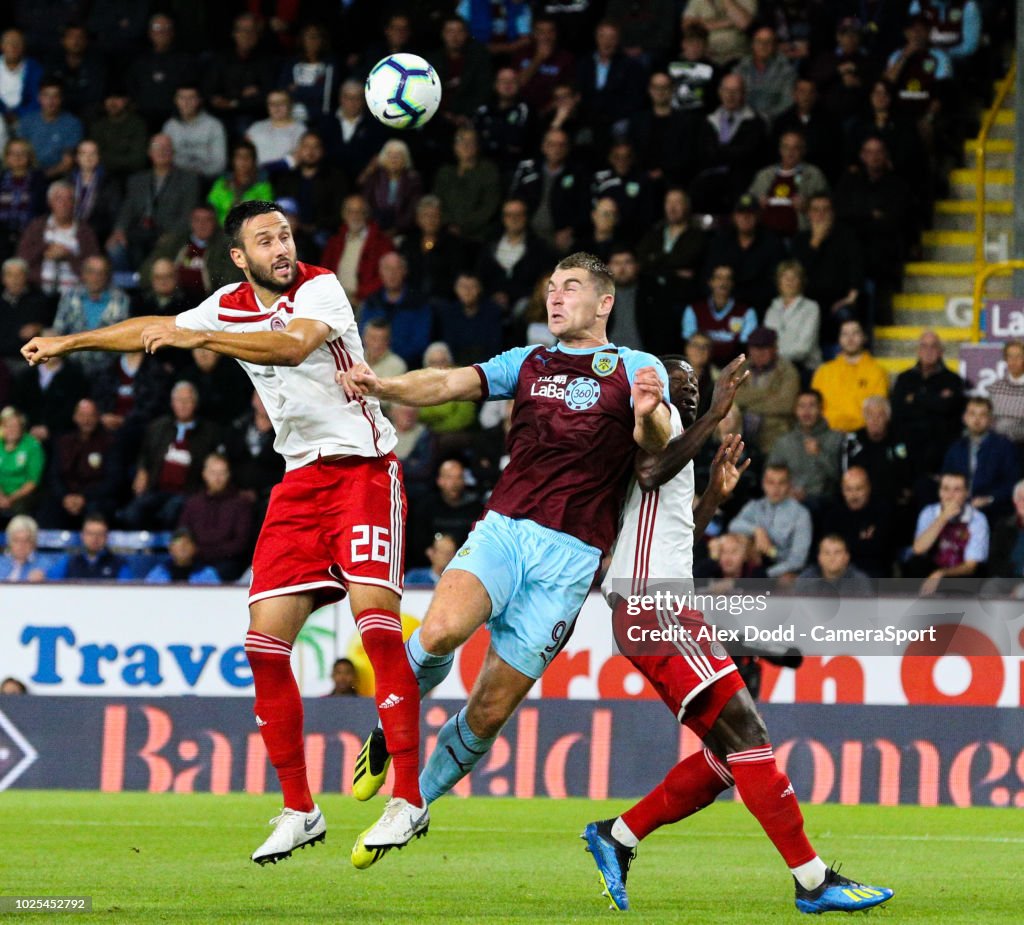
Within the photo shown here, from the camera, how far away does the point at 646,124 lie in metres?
19.6

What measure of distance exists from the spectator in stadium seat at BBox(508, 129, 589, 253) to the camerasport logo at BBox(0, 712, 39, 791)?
7.08 m

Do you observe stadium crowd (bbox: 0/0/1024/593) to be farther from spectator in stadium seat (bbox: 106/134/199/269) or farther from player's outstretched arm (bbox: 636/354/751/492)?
player's outstretched arm (bbox: 636/354/751/492)

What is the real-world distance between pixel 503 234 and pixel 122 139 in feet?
14.6

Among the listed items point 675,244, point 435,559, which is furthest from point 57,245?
point 435,559

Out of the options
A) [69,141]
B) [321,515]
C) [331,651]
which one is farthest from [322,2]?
[321,515]

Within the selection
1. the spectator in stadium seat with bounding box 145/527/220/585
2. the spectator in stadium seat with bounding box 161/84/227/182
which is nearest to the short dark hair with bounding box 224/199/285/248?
the spectator in stadium seat with bounding box 145/527/220/585

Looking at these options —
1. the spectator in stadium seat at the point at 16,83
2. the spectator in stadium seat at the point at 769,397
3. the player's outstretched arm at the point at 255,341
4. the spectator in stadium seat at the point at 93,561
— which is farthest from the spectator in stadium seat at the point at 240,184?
the player's outstretched arm at the point at 255,341

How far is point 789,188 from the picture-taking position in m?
19.0

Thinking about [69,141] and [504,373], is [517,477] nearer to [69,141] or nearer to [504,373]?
[504,373]

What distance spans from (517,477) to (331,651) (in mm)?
7338

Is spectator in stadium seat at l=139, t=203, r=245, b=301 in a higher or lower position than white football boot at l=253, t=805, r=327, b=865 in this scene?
higher

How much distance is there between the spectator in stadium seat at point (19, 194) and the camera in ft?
68.9

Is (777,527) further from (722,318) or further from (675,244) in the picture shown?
(675,244)

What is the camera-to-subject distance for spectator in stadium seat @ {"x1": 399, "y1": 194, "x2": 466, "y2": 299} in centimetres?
1925
